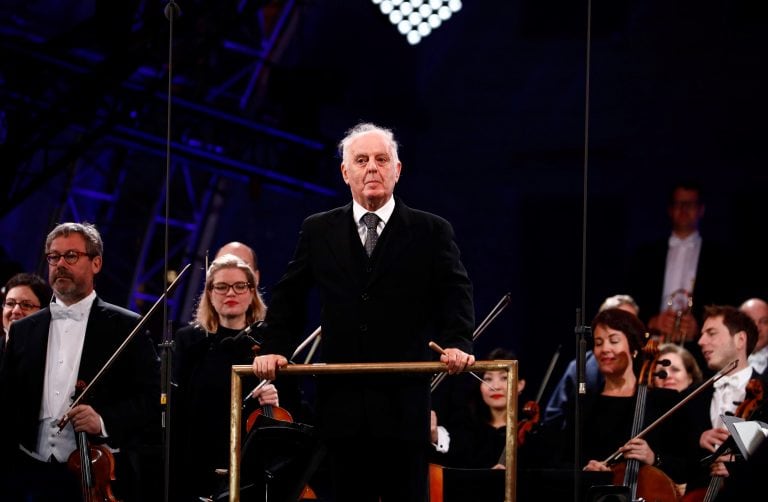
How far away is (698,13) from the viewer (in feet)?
30.3

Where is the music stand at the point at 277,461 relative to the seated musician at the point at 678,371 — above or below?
below

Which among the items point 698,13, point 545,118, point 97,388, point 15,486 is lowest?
point 15,486

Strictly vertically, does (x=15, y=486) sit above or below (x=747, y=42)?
below

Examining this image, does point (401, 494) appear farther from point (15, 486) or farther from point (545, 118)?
point (545, 118)

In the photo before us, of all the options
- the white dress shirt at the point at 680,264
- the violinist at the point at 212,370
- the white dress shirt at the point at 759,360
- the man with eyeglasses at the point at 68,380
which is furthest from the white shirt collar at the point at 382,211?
the white dress shirt at the point at 680,264

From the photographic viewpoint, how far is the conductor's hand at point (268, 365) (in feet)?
11.9

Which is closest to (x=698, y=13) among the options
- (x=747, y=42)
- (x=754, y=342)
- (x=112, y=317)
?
(x=747, y=42)

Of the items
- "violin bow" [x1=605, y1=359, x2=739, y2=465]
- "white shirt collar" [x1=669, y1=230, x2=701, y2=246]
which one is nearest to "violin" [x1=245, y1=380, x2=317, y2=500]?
"violin bow" [x1=605, y1=359, x2=739, y2=465]

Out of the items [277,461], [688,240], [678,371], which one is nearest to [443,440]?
[678,371]

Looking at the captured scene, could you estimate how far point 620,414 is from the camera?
5.58m

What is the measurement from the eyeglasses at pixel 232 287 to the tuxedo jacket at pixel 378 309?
156 cm

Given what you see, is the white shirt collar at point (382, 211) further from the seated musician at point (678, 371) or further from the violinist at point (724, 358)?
the seated musician at point (678, 371)

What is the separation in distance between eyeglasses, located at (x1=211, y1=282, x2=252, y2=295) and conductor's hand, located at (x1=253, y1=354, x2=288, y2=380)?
1.74 m

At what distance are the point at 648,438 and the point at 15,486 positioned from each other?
2743 mm
